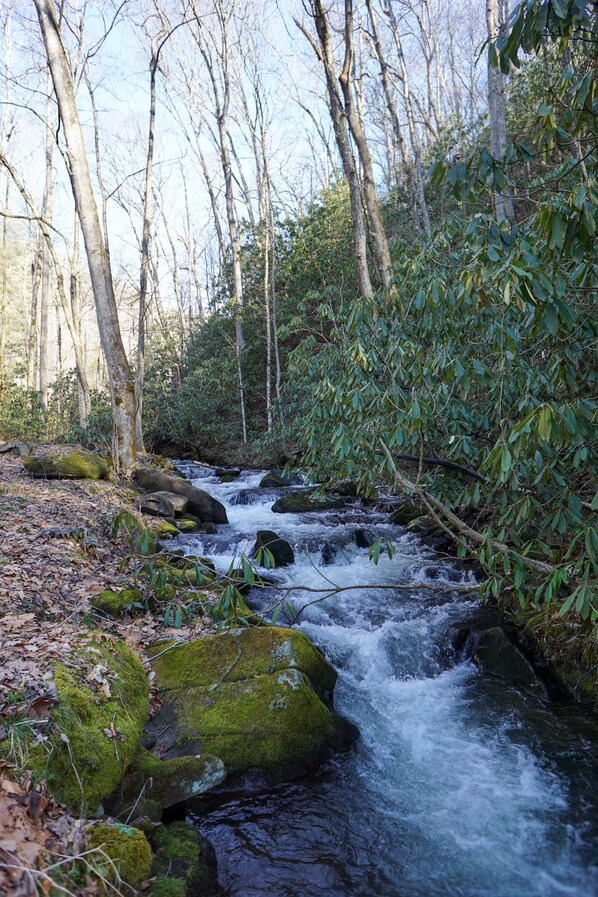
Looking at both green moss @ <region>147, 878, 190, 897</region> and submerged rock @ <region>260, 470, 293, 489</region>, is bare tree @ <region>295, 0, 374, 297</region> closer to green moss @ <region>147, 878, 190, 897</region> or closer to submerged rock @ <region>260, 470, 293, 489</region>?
submerged rock @ <region>260, 470, 293, 489</region>

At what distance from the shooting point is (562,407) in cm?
277

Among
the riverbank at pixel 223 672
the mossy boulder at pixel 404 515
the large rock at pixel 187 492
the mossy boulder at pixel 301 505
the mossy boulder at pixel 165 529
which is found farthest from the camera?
the mossy boulder at pixel 301 505

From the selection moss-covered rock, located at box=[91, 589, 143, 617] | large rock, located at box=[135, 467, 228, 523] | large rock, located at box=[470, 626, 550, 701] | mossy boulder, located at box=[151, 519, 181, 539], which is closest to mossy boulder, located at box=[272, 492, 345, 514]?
large rock, located at box=[135, 467, 228, 523]

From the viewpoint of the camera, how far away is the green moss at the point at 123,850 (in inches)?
104

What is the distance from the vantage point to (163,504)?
10.7 meters

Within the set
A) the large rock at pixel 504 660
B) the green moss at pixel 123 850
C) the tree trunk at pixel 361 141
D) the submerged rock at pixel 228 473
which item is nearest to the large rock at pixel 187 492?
the submerged rock at pixel 228 473

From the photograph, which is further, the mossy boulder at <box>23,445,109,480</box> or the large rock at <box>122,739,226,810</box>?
the mossy boulder at <box>23,445,109,480</box>

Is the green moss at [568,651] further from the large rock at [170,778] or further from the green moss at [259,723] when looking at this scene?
the large rock at [170,778]

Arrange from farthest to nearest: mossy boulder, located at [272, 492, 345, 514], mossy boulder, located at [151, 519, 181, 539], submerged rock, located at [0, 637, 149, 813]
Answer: mossy boulder, located at [272, 492, 345, 514]
mossy boulder, located at [151, 519, 181, 539]
submerged rock, located at [0, 637, 149, 813]

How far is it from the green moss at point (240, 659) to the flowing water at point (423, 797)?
702mm

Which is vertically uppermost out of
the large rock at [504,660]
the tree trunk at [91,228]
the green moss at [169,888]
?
the tree trunk at [91,228]

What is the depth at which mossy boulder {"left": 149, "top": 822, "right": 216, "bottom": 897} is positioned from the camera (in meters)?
2.88

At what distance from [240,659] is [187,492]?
7140mm

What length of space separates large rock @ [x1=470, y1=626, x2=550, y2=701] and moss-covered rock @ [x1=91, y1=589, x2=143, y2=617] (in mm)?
3655
